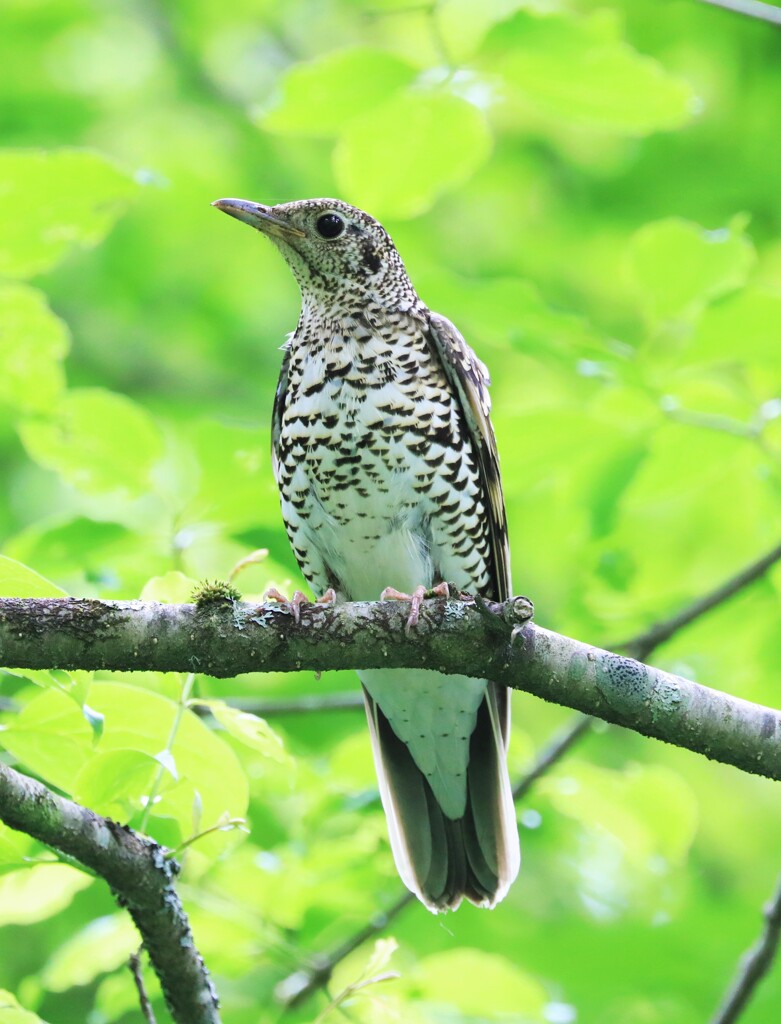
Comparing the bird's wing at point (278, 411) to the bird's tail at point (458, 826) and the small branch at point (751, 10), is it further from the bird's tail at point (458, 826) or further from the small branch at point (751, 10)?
the small branch at point (751, 10)

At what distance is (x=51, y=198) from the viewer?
13.3 feet

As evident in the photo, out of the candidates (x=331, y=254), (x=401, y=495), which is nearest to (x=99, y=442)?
(x=401, y=495)

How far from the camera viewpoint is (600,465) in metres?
4.65

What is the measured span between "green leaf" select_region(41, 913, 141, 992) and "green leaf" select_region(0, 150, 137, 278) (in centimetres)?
224

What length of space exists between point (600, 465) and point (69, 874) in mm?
2326

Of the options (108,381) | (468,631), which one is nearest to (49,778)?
(468,631)

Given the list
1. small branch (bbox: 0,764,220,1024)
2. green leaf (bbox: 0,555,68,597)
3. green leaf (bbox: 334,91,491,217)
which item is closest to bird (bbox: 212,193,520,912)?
green leaf (bbox: 334,91,491,217)

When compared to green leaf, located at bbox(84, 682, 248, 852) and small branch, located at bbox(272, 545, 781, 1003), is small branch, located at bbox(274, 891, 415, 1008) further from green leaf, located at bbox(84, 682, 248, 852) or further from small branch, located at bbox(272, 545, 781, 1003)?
green leaf, located at bbox(84, 682, 248, 852)

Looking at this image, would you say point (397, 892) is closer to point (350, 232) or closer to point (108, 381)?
point (350, 232)

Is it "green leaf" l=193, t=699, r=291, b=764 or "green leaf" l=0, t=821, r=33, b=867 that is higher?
"green leaf" l=193, t=699, r=291, b=764

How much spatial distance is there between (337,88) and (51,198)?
998mm

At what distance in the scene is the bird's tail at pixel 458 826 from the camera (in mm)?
4879

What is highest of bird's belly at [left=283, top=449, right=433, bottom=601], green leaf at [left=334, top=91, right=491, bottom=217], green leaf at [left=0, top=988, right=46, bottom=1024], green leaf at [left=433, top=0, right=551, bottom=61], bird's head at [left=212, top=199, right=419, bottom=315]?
green leaf at [left=433, top=0, right=551, bottom=61]

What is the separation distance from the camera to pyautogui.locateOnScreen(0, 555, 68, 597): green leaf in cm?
278
